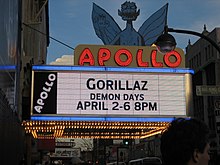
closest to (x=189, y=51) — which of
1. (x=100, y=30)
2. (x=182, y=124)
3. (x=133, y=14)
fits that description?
(x=133, y=14)

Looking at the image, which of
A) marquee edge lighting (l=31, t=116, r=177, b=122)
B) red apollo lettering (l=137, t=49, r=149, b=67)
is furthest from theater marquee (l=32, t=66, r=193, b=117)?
red apollo lettering (l=137, t=49, r=149, b=67)

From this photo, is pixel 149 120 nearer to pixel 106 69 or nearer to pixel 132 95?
pixel 132 95

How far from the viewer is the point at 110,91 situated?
56.6ft

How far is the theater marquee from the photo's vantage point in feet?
55.6

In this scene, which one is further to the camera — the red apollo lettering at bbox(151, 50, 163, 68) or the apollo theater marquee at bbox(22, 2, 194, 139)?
the red apollo lettering at bbox(151, 50, 163, 68)

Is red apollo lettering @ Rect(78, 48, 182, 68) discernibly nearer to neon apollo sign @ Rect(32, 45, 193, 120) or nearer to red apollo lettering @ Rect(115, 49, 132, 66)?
red apollo lettering @ Rect(115, 49, 132, 66)

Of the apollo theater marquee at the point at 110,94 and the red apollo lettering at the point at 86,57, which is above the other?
the red apollo lettering at the point at 86,57

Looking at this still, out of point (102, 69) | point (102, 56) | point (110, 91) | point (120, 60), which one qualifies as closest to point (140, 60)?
point (120, 60)

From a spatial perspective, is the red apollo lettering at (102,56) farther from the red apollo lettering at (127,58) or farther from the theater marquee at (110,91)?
the theater marquee at (110,91)

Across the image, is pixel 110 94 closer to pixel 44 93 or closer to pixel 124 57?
pixel 124 57

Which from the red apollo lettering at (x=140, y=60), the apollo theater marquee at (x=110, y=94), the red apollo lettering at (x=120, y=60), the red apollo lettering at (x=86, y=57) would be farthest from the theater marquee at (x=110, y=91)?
the red apollo lettering at (x=86, y=57)

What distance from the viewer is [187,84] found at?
17781mm

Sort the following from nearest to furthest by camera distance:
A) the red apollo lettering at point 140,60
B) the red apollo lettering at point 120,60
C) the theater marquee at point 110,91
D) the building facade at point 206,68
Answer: the theater marquee at point 110,91 < the red apollo lettering at point 120,60 < the red apollo lettering at point 140,60 < the building facade at point 206,68

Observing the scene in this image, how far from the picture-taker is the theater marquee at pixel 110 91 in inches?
667
